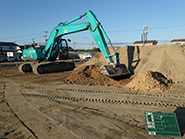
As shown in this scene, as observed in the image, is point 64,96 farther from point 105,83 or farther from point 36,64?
point 36,64

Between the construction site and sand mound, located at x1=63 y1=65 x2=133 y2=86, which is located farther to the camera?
sand mound, located at x1=63 y1=65 x2=133 y2=86

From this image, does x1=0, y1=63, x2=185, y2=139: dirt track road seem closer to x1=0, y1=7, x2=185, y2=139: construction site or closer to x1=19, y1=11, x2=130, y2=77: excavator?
x1=0, y1=7, x2=185, y2=139: construction site

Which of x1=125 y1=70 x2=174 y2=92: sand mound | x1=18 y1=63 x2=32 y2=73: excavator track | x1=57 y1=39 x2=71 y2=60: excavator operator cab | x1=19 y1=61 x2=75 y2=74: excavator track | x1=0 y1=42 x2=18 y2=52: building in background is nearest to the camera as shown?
x1=125 y1=70 x2=174 y2=92: sand mound

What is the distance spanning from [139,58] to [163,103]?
7083mm

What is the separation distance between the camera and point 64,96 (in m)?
6.46

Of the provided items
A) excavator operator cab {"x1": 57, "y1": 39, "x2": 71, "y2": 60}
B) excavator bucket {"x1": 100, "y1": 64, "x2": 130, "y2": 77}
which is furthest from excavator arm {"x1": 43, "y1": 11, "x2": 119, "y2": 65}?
excavator operator cab {"x1": 57, "y1": 39, "x2": 71, "y2": 60}

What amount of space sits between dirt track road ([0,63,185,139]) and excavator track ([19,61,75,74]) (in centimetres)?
634

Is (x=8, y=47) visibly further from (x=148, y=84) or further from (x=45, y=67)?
(x=148, y=84)

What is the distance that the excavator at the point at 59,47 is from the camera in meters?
9.30

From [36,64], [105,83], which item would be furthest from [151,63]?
[36,64]

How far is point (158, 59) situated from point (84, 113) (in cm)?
830

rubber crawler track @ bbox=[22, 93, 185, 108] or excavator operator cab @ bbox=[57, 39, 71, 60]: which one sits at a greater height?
excavator operator cab @ bbox=[57, 39, 71, 60]

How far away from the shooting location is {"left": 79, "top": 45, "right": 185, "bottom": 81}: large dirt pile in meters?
9.74

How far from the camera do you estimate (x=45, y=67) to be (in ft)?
43.6
